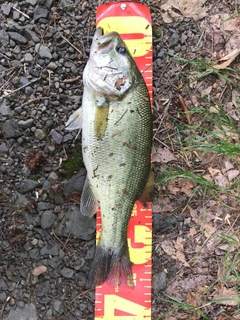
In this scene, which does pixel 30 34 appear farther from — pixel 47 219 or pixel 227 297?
pixel 227 297

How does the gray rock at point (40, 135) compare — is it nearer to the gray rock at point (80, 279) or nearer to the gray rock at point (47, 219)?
the gray rock at point (47, 219)

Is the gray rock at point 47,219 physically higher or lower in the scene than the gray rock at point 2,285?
higher

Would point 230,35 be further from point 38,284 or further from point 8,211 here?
point 38,284

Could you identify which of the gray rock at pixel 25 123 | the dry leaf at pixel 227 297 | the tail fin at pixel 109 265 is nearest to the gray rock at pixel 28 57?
the gray rock at pixel 25 123

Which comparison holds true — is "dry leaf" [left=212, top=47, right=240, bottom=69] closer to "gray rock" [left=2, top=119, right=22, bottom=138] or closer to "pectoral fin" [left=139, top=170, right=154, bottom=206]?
"pectoral fin" [left=139, top=170, right=154, bottom=206]

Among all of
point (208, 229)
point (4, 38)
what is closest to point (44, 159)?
point (4, 38)

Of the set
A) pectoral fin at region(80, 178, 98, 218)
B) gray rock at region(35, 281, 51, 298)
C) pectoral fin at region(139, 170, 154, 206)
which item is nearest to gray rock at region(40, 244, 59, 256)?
gray rock at region(35, 281, 51, 298)
